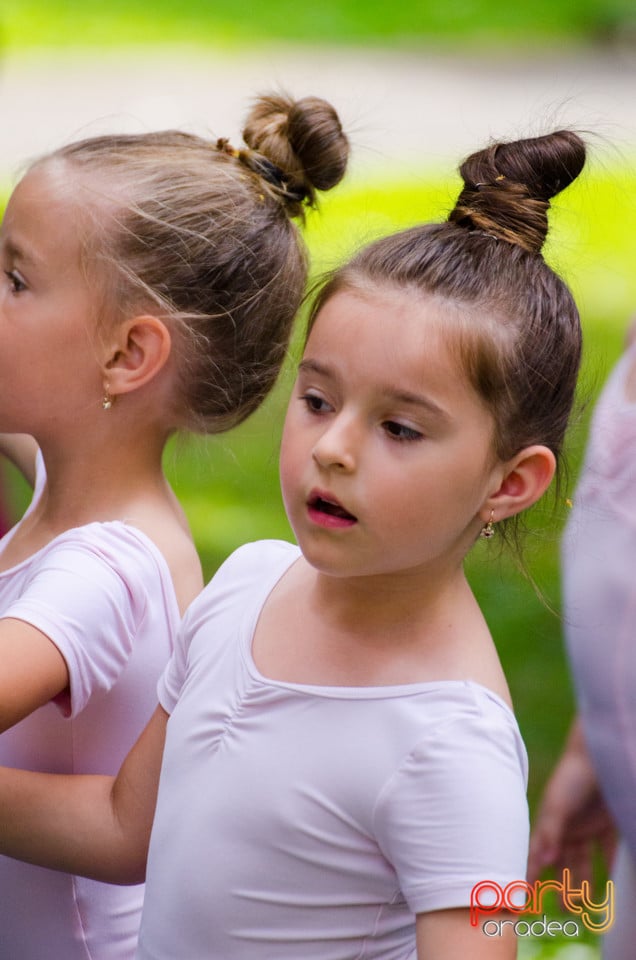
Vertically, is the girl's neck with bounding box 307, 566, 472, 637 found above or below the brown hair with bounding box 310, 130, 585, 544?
below

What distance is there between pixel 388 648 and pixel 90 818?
1.32 ft

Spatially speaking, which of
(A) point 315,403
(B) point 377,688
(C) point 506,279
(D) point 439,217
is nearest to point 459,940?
(B) point 377,688

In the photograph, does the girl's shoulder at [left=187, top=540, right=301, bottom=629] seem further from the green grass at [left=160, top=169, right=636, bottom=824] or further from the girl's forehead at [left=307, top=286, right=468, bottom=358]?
the green grass at [left=160, top=169, right=636, bottom=824]

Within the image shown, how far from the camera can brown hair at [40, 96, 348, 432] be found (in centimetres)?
151

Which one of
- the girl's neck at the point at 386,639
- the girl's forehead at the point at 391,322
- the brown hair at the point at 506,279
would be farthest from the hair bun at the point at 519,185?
the girl's neck at the point at 386,639

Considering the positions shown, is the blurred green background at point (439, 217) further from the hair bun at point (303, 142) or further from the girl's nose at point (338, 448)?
the girl's nose at point (338, 448)

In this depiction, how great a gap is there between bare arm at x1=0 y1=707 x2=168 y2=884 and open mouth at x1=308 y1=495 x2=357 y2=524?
13.1 inches

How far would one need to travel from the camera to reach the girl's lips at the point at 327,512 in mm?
1111

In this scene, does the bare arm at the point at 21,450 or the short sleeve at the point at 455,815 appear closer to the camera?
the short sleeve at the point at 455,815

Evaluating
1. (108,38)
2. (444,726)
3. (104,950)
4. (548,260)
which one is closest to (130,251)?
(548,260)

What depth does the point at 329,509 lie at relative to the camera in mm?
1128

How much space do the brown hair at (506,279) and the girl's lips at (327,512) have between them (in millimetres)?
152

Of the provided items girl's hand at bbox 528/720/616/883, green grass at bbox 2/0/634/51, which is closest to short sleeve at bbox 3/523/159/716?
girl's hand at bbox 528/720/616/883

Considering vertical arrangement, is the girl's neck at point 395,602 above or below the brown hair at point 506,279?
below
